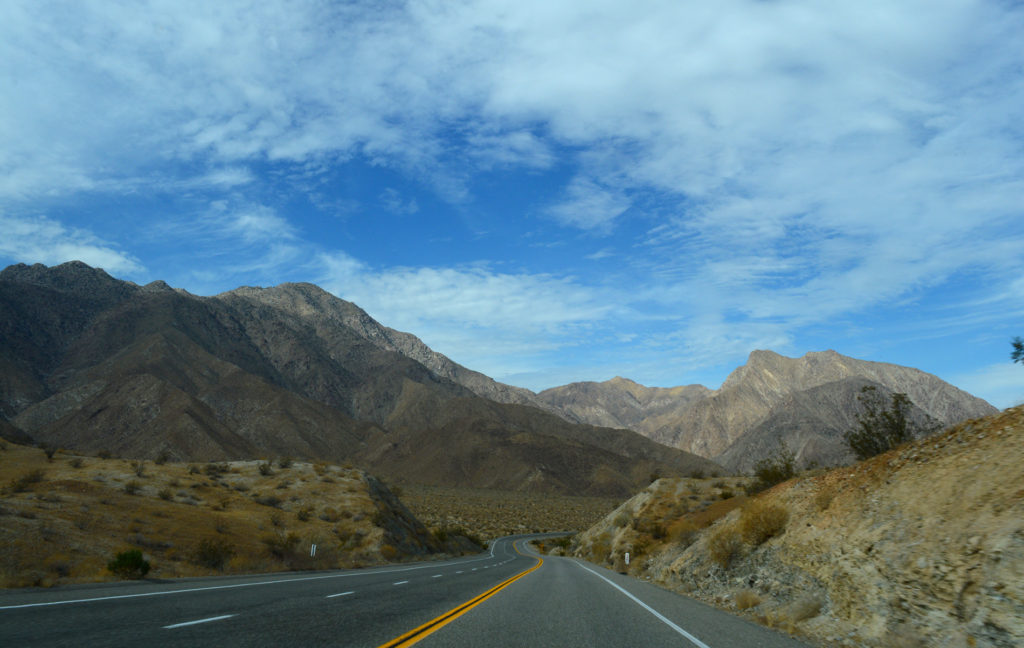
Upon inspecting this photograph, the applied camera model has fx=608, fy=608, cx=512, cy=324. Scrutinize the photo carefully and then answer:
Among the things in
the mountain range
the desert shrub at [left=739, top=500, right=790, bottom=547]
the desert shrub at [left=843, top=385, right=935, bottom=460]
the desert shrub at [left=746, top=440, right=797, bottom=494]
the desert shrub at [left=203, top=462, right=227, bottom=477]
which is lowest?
the desert shrub at [left=739, top=500, right=790, bottom=547]

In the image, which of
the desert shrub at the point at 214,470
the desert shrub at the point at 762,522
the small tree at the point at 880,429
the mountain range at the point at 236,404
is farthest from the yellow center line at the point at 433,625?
the mountain range at the point at 236,404

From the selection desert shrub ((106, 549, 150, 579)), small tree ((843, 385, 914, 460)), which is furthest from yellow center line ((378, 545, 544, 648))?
small tree ((843, 385, 914, 460))

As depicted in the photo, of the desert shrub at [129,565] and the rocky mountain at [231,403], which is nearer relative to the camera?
the desert shrub at [129,565]

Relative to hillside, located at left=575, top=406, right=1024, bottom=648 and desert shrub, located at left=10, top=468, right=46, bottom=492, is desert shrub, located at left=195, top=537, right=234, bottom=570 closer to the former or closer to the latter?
desert shrub, located at left=10, top=468, right=46, bottom=492

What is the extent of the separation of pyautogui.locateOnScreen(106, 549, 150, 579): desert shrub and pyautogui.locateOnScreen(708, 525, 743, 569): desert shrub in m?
16.9

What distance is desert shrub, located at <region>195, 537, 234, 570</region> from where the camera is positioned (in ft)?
72.5

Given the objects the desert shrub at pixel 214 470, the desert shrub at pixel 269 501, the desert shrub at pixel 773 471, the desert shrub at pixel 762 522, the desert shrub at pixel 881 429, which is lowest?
the desert shrub at pixel 269 501

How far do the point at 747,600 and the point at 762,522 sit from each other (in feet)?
12.0

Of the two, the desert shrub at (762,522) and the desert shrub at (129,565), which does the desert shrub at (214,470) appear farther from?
the desert shrub at (762,522)

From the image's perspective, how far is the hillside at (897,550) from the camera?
8609 millimetres

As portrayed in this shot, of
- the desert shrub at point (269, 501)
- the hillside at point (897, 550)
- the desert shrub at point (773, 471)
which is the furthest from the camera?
the desert shrub at point (269, 501)

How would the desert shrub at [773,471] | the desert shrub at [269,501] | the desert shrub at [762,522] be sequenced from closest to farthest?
the desert shrub at [762,522]
the desert shrub at [773,471]
the desert shrub at [269,501]

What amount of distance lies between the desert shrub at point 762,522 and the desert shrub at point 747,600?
112 inches

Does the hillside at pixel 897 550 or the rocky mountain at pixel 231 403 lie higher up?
the rocky mountain at pixel 231 403
